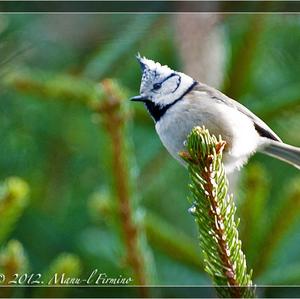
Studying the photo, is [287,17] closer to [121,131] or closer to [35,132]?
[121,131]

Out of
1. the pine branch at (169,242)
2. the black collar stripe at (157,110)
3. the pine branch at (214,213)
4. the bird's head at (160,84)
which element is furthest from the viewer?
the pine branch at (169,242)

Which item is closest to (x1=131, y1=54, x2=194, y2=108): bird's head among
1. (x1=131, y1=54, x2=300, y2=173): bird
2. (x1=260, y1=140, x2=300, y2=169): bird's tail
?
(x1=131, y1=54, x2=300, y2=173): bird

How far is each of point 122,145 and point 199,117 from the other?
0.13m

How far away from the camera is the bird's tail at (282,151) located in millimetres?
1272

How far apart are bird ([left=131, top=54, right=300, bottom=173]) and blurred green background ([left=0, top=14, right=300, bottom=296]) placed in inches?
2.4

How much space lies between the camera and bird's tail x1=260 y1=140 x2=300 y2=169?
1.27 metres

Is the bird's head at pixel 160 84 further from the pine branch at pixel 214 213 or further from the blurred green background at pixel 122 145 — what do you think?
the pine branch at pixel 214 213

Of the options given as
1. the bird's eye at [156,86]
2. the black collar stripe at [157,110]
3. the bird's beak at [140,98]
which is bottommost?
the black collar stripe at [157,110]

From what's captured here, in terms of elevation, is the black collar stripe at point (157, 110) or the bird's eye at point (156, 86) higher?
the bird's eye at point (156, 86)

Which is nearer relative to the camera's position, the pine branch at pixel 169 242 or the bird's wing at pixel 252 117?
the bird's wing at pixel 252 117

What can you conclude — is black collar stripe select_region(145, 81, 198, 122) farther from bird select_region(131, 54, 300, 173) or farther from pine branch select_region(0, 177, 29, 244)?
pine branch select_region(0, 177, 29, 244)

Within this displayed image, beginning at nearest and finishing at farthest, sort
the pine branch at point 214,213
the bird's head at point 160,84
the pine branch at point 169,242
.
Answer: the pine branch at point 214,213 → the bird's head at point 160,84 → the pine branch at point 169,242

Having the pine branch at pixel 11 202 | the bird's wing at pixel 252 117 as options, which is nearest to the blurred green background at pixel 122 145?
the pine branch at pixel 11 202

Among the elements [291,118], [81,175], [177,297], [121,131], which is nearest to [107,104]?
[121,131]
